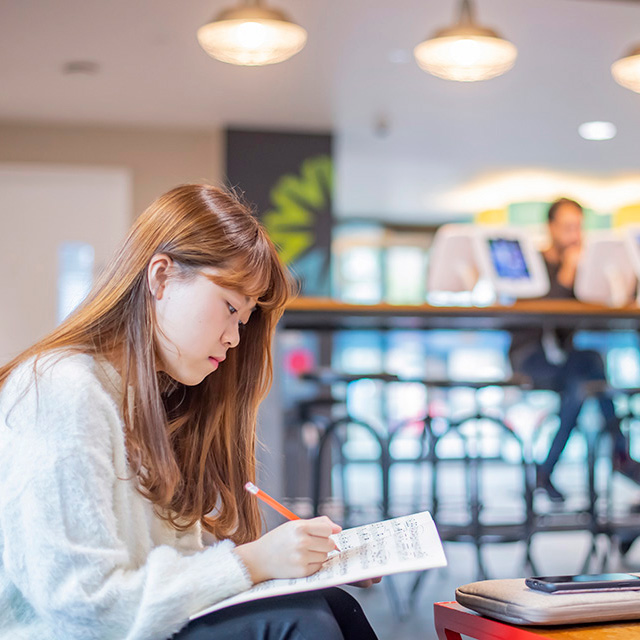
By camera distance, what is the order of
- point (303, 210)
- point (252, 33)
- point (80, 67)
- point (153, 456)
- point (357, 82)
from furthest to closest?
point (303, 210) < point (357, 82) < point (80, 67) < point (252, 33) < point (153, 456)

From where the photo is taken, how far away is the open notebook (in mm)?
926

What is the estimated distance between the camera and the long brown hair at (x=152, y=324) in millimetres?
1075

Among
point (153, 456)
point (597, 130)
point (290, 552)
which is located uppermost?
point (597, 130)

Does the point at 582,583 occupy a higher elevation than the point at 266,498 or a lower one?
lower

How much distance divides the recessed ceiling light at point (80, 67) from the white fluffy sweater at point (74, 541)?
4430 millimetres

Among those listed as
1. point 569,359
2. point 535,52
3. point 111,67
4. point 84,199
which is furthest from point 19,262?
point 569,359

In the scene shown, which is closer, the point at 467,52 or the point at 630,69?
the point at 467,52

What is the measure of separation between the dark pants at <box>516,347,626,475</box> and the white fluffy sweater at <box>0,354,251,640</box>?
2.75 meters

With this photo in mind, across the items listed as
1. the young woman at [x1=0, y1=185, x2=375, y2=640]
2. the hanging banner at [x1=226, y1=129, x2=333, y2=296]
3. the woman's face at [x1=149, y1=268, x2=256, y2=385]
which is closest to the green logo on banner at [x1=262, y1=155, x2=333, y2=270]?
the hanging banner at [x1=226, y1=129, x2=333, y2=296]

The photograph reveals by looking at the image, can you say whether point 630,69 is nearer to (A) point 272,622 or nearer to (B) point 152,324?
(B) point 152,324

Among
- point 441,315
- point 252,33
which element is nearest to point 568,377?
point 441,315

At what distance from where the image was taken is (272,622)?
0.95 meters

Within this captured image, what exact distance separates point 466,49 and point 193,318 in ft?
8.67

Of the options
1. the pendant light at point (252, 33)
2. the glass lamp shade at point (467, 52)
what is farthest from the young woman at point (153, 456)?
the glass lamp shade at point (467, 52)
